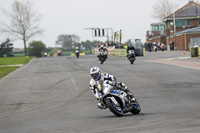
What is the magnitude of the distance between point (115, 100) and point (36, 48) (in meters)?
122

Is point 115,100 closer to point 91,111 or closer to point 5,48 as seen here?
point 91,111

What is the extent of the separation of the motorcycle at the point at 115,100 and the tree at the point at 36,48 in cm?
12048

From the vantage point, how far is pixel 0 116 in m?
11.1

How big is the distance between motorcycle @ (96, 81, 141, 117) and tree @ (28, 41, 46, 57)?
120479 millimetres

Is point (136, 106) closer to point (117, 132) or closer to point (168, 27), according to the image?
point (117, 132)

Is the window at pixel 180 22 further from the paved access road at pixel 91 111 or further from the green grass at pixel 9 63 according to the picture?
the paved access road at pixel 91 111

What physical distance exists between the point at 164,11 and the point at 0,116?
10552 cm

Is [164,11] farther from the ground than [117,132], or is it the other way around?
[164,11]

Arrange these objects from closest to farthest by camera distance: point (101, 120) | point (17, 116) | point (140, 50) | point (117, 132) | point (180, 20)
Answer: point (117, 132), point (101, 120), point (17, 116), point (140, 50), point (180, 20)

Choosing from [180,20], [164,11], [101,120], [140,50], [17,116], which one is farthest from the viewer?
[164,11]

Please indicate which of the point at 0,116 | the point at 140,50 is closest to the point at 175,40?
the point at 140,50

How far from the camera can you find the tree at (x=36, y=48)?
129m

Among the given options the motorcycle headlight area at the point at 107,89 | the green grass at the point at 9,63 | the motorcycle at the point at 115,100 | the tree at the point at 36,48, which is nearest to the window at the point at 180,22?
the green grass at the point at 9,63

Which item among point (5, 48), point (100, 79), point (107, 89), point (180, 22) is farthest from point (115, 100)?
point (5, 48)
